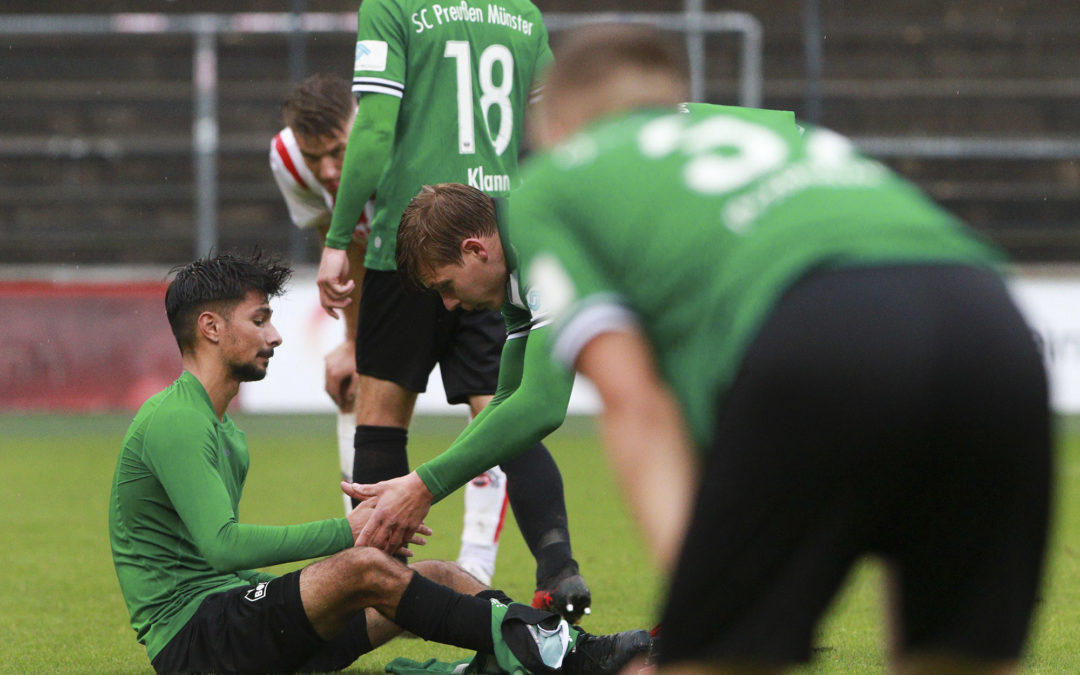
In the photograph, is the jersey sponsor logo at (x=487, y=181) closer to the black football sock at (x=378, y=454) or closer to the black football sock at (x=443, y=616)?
the black football sock at (x=378, y=454)

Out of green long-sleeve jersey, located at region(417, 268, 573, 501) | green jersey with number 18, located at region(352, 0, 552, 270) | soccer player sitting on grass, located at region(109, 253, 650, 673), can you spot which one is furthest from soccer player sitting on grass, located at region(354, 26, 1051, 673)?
green jersey with number 18, located at region(352, 0, 552, 270)

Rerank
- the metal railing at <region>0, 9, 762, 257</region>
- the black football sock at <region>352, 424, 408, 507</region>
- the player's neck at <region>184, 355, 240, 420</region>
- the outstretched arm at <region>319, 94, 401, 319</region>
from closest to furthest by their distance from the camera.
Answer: the player's neck at <region>184, 355, 240, 420</region>
the outstretched arm at <region>319, 94, 401, 319</region>
the black football sock at <region>352, 424, 408, 507</region>
the metal railing at <region>0, 9, 762, 257</region>

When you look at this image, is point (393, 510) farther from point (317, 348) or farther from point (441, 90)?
point (317, 348)

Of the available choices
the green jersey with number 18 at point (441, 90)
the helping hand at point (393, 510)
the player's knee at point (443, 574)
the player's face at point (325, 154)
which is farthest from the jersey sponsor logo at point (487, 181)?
the helping hand at point (393, 510)

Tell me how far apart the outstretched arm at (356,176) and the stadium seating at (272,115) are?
9.99 m

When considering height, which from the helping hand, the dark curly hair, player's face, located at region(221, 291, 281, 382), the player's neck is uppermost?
the dark curly hair

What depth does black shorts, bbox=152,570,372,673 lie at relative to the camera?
137 inches

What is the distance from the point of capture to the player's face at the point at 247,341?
12.3ft

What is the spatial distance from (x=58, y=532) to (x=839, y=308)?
578 centimetres

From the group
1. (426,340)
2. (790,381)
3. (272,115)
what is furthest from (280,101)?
(790,381)

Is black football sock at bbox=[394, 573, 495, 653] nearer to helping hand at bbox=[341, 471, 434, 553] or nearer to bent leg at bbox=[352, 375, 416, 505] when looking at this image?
helping hand at bbox=[341, 471, 434, 553]

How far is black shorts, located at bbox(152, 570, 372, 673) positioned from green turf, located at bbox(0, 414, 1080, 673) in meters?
0.38

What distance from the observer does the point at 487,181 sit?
4.77 meters

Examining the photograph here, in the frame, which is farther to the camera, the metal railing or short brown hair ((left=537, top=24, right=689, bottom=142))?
the metal railing
